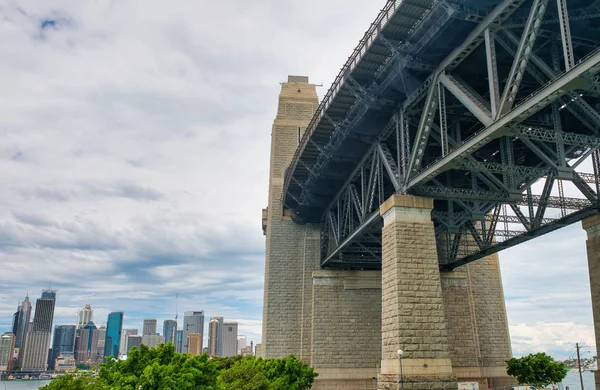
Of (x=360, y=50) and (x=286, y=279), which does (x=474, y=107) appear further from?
(x=286, y=279)

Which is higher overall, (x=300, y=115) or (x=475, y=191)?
(x=300, y=115)

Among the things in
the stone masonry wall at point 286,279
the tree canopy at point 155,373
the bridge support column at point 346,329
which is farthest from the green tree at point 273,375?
the tree canopy at point 155,373

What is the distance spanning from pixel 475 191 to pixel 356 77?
26.6 ft

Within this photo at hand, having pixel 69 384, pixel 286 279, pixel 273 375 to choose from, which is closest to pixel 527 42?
pixel 69 384

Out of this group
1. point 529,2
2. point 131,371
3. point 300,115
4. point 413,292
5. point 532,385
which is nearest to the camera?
point 529,2

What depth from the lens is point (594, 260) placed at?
2720 cm

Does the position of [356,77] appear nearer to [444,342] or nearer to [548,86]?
[548,86]

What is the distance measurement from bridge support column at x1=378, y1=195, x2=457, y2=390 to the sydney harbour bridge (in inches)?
25.9

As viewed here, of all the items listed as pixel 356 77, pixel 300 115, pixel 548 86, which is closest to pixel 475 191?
pixel 356 77

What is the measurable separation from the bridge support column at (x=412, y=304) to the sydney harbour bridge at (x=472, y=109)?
0.66 meters

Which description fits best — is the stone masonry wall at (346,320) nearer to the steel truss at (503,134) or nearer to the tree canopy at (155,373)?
the steel truss at (503,134)

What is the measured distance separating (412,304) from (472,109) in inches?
349

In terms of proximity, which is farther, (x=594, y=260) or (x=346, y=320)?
(x=346, y=320)

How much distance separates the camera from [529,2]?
18.0m
